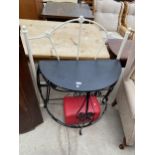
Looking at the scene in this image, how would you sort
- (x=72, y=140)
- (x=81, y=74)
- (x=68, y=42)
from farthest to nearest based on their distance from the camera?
1. (x=68, y=42)
2. (x=72, y=140)
3. (x=81, y=74)

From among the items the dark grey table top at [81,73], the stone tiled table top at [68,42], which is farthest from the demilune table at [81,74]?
the stone tiled table top at [68,42]

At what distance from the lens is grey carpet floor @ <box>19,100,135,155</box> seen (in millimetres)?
1394

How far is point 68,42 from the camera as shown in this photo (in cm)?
163

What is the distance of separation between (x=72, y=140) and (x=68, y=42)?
0.83 meters

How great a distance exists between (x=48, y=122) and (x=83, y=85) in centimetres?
59

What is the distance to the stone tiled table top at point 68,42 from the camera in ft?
4.87

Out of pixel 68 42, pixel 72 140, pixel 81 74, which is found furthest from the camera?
pixel 68 42

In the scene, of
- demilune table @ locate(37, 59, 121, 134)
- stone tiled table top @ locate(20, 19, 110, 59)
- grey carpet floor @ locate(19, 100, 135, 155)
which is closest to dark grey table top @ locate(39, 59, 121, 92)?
demilune table @ locate(37, 59, 121, 134)

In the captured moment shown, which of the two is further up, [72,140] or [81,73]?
[81,73]

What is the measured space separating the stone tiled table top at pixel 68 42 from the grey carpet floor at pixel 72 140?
1.91 feet

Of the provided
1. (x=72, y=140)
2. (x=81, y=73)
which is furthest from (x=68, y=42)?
(x=72, y=140)

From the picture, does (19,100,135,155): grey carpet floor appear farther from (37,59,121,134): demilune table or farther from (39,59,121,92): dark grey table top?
(39,59,121,92): dark grey table top

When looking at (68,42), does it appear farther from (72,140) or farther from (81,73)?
(72,140)
